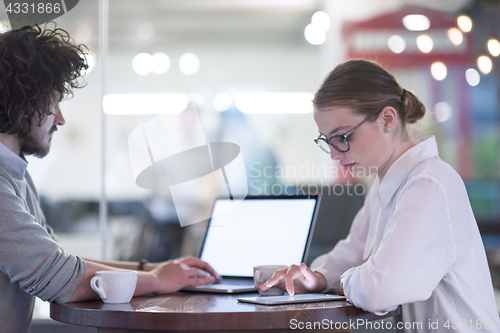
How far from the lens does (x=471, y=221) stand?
1.23 meters

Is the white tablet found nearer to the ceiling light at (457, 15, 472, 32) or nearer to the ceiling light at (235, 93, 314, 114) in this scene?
the ceiling light at (235, 93, 314, 114)

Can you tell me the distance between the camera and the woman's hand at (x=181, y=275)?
133 centimetres

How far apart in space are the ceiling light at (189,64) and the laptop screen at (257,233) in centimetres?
392

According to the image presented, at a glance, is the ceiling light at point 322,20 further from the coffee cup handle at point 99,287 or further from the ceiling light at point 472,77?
the coffee cup handle at point 99,287

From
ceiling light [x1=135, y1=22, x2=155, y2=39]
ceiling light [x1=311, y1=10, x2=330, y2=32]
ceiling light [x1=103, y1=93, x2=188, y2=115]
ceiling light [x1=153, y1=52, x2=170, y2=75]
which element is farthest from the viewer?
ceiling light [x1=135, y1=22, x2=155, y2=39]

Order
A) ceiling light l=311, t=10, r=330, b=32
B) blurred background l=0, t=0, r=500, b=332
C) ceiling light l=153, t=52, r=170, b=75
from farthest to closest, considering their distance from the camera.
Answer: ceiling light l=153, t=52, r=170, b=75 < ceiling light l=311, t=10, r=330, b=32 < blurred background l=0, t=0, r=500, b=332

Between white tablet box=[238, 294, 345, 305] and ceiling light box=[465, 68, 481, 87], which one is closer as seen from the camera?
white tablet box=[238, 294, 345, 305]

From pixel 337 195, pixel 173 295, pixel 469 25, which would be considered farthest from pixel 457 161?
pixel 173 295

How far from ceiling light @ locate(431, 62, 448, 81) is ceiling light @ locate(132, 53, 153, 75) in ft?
8.68

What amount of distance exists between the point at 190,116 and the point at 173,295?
3.07m

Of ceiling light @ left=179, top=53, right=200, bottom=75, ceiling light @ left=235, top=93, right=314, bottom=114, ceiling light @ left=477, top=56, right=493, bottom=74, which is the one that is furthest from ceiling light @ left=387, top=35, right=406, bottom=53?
ceiling light @ left=179, top=53, right=200, bottom=75

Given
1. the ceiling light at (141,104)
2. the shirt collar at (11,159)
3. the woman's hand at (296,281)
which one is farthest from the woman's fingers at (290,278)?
the ceiling light at (141,104)

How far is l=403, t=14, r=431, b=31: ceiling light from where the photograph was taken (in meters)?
3.72

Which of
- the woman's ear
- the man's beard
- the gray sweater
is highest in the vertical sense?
the woman's ear
